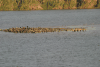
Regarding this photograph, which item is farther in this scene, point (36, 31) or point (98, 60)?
point (36, 31)

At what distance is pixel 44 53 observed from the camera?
31438 millimetres

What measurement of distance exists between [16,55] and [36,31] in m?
26.6

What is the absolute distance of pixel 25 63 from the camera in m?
26.2

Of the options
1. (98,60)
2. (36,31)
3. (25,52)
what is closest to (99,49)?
(98,60)

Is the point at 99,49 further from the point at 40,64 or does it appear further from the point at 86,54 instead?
the point at 40,64

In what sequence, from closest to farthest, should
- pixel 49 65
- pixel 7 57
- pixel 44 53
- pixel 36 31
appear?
1. pixel 49 65
2. pixel 7 57
3. pixel 44 53
4. pixel 36 31

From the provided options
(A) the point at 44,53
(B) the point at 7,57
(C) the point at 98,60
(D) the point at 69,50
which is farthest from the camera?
(D) the point at 69,50

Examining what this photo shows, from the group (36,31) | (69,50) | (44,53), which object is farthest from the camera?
(36,31)

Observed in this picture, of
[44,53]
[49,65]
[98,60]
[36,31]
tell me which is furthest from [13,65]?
[36,31]

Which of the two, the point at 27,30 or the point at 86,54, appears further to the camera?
the point at 27,30

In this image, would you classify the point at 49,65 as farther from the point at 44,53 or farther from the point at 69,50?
the point at 69,50

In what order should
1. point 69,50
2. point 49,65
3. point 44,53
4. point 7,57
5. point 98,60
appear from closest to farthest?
1. point 49,65
2. point 98,60
3. point 7,57
4. point 44,53
5. point 69,50

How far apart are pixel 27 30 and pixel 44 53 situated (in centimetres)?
2689

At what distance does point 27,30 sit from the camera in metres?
57.8
